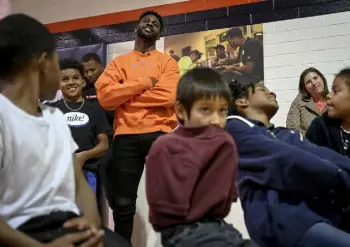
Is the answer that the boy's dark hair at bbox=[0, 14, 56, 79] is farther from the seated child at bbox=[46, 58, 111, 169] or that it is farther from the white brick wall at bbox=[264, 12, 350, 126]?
the white brick wall at bbox=[264, 12, 350, 126]

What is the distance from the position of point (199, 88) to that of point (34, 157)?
0.56 metres

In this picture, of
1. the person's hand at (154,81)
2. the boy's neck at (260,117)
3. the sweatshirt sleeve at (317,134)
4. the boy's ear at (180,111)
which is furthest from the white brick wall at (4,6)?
the boy's ear at (180,111)

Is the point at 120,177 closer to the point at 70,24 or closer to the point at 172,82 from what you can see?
the point at 172,82

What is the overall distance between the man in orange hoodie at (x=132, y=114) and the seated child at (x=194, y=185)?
126 cm

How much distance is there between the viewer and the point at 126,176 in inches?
105

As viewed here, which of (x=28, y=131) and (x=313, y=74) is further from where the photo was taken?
(x=313, y=74)

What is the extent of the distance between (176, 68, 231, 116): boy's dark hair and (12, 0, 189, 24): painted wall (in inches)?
136

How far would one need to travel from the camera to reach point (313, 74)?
362cm

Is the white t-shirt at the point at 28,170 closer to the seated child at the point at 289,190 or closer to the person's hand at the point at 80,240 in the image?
the person's hand at the point at 80,240

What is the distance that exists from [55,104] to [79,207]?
1.80 metres

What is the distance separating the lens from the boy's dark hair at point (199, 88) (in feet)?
4.85

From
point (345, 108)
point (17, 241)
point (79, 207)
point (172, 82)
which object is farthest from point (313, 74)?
point (17, 241)

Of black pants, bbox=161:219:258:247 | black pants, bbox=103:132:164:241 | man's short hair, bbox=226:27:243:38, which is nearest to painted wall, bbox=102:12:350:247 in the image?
man's short hair, bbox=226:27:243:38

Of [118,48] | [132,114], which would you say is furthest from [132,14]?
[132,114]
